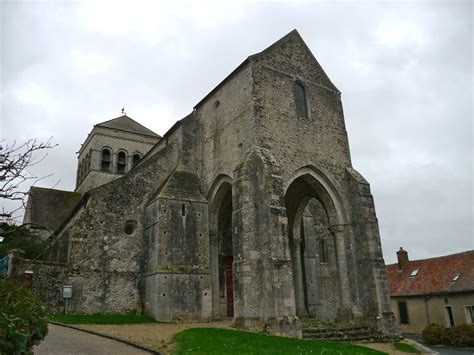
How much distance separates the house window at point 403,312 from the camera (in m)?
26.2

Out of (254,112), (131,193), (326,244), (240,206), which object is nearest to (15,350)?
(240,206)

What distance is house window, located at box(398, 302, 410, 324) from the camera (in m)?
26.2

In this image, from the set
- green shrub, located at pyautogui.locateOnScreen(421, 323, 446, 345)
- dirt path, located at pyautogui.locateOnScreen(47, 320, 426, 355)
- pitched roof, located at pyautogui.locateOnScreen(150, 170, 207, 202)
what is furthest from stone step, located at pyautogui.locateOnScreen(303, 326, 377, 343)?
green shrub, located at pyautogui.locateOnScreen(421, 323, 446, 345)

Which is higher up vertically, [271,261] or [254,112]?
[254,112]

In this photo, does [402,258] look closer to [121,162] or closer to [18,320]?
[121,162]

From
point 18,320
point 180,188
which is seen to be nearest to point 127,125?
point 180,188

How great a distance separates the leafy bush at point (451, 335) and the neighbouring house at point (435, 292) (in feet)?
7.27

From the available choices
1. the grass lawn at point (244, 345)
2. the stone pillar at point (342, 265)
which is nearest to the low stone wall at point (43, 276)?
the grass lawn at point (244, 345)

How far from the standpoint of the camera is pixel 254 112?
15078 millimetres

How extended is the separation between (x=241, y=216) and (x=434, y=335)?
14.3 metres

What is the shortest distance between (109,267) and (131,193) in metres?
3.24

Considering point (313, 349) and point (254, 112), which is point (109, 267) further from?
point (313, 349)

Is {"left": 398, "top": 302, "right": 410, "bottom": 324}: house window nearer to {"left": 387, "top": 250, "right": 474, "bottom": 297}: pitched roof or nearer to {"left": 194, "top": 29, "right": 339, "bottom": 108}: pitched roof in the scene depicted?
{"left": 387, "top": 250, "right": 474, "bottom": 297}: pitched roof

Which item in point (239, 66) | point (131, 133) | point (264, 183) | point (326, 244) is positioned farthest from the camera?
point (131, 133)
